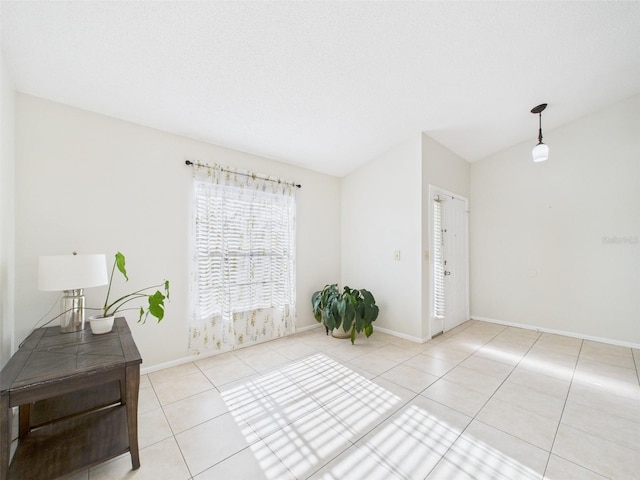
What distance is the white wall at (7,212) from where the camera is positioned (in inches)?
66.7

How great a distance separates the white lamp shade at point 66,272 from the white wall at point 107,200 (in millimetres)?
671

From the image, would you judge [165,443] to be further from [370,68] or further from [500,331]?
[500,331]

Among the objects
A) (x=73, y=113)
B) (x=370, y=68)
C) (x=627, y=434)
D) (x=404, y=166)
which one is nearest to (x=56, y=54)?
(x=73, y=113)

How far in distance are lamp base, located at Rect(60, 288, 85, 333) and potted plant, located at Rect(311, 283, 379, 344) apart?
2.43 m

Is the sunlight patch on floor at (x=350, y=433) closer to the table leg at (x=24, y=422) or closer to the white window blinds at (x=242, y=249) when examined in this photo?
the white window blinds at (x=242, y=249)

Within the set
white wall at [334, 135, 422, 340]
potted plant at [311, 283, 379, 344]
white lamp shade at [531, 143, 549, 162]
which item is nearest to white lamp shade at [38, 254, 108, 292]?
potted plant at [311, 283, 379, 344]

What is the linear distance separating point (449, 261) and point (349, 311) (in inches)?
73.6

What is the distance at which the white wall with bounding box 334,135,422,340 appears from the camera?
137 inches

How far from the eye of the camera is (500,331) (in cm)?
396

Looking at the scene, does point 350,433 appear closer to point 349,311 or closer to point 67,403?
point 349,311

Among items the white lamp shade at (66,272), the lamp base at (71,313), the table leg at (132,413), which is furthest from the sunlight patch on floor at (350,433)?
the white lamp shade at (66,272)

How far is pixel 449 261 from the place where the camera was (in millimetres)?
4031

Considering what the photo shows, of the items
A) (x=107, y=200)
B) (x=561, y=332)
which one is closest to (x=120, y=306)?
(x=107, y=200)

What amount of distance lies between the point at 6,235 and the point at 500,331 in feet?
18.1
